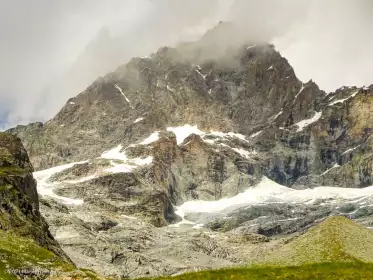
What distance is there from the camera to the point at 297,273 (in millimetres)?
46188

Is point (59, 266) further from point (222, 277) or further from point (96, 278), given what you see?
point (222, 277)

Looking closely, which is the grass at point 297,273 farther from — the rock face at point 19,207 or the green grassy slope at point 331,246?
the rock face at point 19,207

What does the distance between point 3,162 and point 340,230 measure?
251ft

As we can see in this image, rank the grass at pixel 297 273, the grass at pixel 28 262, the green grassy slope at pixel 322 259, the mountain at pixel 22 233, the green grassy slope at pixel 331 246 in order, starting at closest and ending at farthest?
the grass at pixel 297 273 → the green grassy slope at pixel 322 259 → the grass at pixel 28 262 → the mountain at pixel 22 233 → the green grassy slope at pixel 331 246

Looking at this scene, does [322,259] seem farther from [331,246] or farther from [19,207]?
[19,207]

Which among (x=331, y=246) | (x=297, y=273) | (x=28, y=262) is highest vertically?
(x=28, y=262)

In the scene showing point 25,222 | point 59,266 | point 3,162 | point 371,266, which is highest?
point 3,162

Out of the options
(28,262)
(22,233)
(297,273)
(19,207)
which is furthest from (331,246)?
(19,207)

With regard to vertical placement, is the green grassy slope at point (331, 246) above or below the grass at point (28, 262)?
below

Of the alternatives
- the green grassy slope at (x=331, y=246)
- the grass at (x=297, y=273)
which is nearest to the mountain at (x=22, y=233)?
the grass at (x=297, y=273)

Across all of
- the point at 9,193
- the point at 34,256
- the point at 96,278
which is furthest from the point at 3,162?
the point at 96,278

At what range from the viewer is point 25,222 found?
9538 cm

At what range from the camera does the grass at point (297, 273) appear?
45031 mm

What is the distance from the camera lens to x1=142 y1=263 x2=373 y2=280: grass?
45.0 meters
